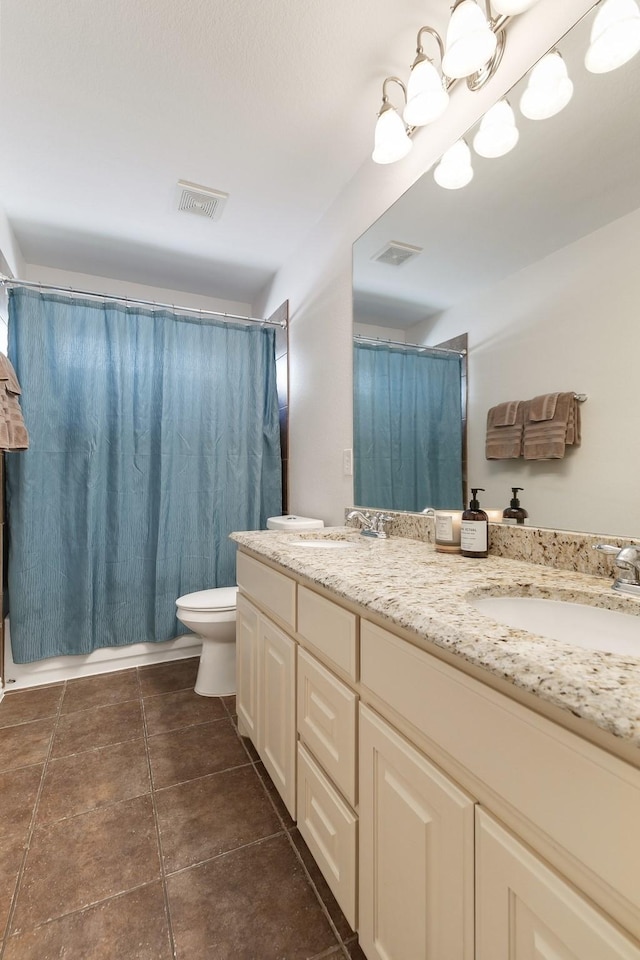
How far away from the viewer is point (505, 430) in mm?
1150

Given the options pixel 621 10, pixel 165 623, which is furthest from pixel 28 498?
pixel 621 10

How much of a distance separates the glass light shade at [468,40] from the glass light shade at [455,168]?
0.61 ft

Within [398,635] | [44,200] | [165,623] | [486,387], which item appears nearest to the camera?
[398,635]

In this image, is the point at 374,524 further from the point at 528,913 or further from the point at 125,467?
the point at 125,467

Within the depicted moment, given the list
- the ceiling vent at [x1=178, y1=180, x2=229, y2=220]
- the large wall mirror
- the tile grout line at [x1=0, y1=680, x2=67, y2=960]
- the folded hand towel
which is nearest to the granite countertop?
the large wall mirror

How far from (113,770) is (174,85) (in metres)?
2.42

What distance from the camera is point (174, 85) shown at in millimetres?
1443

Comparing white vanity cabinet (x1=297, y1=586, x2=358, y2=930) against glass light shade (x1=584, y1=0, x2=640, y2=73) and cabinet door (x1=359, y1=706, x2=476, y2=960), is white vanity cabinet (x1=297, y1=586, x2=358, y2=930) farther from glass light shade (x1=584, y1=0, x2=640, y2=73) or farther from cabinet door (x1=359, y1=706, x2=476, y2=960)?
glass light shade (x1=584, y1=0, x2=640, y2=73)

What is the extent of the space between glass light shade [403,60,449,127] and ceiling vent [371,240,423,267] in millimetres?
355

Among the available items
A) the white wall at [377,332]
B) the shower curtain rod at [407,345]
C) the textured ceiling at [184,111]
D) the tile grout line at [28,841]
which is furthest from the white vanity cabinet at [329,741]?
the textured ceiling at [184,111]

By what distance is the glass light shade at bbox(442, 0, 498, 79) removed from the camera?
1.04m

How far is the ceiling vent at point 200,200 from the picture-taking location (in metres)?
1.93

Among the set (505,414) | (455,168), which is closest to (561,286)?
(505,414)

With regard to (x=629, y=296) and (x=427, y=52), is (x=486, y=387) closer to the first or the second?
(x=629, y=296)
